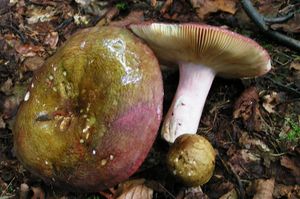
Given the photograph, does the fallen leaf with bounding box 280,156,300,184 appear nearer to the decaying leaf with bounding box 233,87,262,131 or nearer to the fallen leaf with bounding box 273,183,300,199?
the fallen leaf with bounding box 273,183,300,199

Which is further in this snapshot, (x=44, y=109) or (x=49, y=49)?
(x=49, y=49)

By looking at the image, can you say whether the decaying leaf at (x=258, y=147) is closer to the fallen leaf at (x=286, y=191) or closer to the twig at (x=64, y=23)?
the fallen leaf at (x=286, y=191)

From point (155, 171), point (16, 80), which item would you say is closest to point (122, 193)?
point (155, 171)

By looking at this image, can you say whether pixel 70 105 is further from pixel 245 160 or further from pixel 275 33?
pixel 275 33

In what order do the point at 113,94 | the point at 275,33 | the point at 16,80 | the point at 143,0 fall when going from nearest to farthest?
1. the point at 113,94
2. the point at 275,33
3. the point at 16,80
4. the point at 143,0

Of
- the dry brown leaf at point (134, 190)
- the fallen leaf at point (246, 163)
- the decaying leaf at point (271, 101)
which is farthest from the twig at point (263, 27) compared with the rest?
the dry brown leaf at point (134, 190)

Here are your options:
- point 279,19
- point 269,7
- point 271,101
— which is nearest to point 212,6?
point 269,7

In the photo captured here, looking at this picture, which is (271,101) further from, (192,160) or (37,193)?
(37,193)
